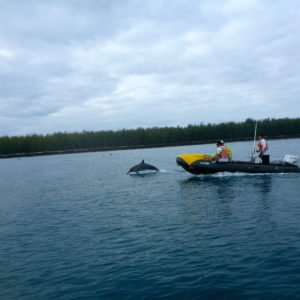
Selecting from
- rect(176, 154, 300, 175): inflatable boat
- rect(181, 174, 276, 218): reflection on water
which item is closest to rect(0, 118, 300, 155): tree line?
rect(181, 174, 276, 218): reflection on water

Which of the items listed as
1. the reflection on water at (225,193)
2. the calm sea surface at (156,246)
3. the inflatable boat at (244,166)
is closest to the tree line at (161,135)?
the reflection on water at (225,193)

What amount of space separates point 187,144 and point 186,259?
75.0 meters

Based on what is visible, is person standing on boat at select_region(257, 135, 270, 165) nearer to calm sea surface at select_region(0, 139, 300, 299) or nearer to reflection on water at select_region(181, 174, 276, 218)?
reflection on water at select_region(181, 174, 276, 218)

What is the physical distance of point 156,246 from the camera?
9602 mm

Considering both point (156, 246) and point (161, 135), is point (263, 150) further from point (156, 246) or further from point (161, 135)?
point (161, 135)

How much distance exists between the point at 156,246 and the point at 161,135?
7348 centimetres

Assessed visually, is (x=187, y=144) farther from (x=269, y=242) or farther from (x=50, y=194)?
(x=269, y=242)

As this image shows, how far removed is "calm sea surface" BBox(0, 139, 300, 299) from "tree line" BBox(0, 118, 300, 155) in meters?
64.6

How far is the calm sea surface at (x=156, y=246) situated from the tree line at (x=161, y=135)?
64645 millimetres

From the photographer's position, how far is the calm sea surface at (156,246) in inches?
287

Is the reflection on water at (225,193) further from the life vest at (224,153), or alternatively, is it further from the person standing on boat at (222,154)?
the life vest at (224,153)

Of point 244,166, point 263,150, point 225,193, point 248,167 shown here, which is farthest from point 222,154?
point 225,193

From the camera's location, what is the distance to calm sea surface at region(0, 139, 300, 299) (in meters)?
7.28

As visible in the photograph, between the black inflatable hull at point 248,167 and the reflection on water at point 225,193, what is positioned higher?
Answer: the black inflatable hull at point 248,167
